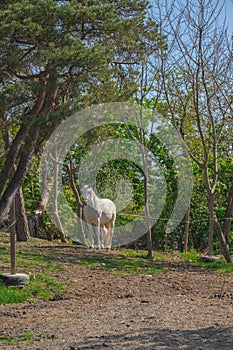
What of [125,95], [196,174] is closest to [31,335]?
[125,95]

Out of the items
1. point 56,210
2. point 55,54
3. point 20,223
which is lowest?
point 20,223

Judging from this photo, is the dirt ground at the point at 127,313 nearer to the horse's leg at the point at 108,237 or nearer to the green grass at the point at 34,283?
the green grass at the point at 34,283

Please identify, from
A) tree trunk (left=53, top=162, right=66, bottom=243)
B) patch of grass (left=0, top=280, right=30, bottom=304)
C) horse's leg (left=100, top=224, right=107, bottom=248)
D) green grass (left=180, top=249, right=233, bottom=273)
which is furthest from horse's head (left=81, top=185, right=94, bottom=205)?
patch of grass (left=0, top=280, right=30, bottom=304)

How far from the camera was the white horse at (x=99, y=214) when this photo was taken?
14.0 metres

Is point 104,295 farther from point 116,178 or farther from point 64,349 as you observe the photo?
point 116,178

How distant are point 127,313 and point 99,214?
23.5ft

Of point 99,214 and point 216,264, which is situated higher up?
point 99,214

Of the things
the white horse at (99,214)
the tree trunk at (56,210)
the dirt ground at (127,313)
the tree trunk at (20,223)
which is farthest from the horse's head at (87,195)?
the tree trunk at (56,210)

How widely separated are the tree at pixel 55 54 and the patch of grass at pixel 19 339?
449cm

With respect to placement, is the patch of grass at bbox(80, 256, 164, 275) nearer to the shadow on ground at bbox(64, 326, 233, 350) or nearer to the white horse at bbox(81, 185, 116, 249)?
the white horse at bbox(81, 185, 116, 249)

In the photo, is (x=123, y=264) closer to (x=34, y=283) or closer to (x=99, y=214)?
(x=99, y=214)

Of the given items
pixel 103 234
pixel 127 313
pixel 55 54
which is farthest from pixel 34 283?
pixel 103 234

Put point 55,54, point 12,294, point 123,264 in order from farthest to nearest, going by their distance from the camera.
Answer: point 123,264, point 55,54, point 12,294

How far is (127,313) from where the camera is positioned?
23.6 feet
